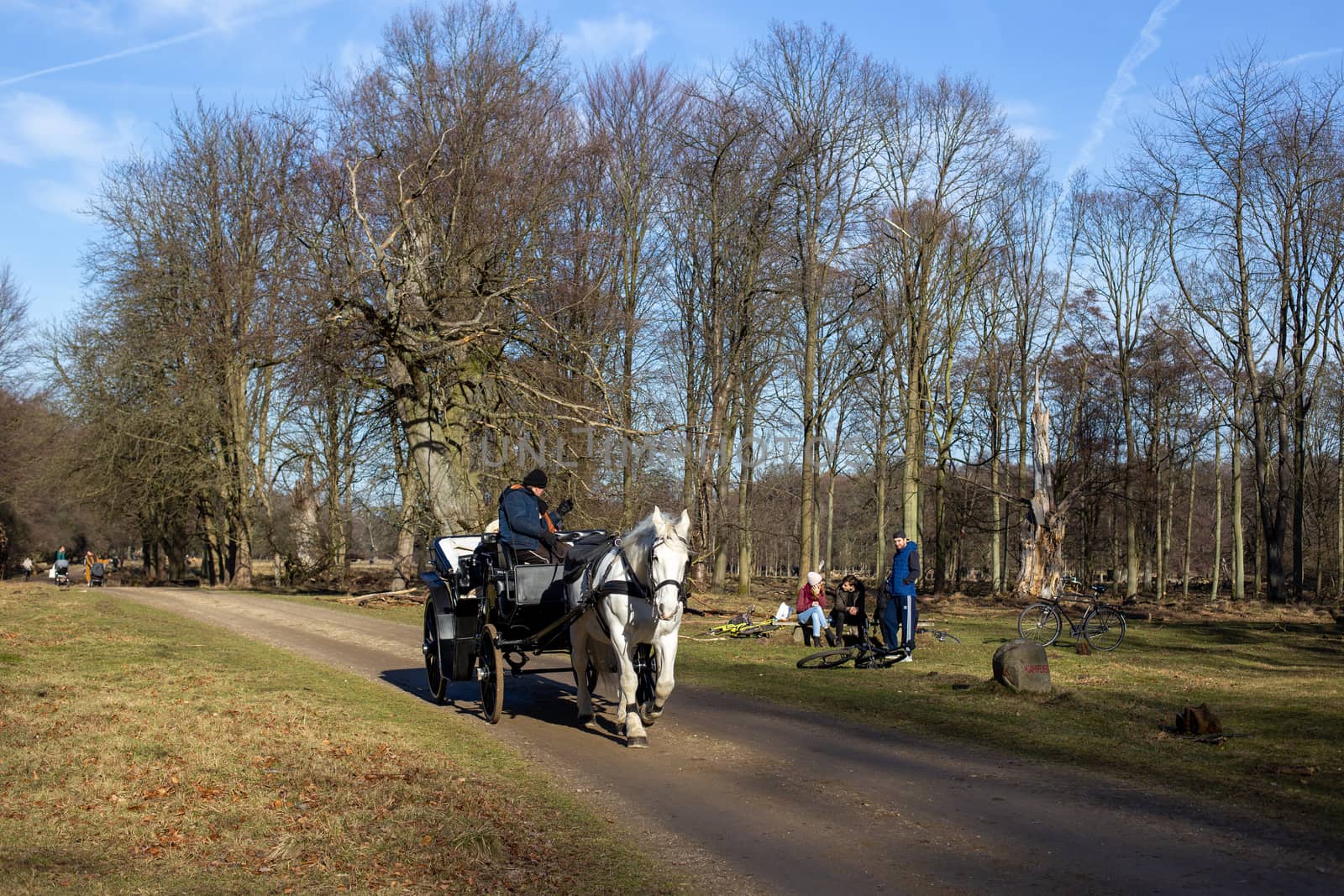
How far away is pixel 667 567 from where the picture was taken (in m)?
8.61

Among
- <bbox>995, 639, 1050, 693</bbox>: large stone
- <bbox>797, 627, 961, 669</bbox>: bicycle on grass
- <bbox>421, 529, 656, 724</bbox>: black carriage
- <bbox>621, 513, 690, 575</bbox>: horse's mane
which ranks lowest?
<bbox>797, 627, 961, 669</bbox>: bicycle on grass

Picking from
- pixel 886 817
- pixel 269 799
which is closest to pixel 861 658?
pixel 886 817

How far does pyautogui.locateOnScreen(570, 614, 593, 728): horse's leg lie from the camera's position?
992 cm

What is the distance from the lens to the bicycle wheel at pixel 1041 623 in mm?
19078

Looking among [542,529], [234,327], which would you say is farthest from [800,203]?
[542,529]

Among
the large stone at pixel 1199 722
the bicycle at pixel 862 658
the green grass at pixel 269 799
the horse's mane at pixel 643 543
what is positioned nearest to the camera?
the green grass at pixel 269 799

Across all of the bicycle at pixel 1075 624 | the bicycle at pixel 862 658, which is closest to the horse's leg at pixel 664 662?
the bicycle at pixel 862 658

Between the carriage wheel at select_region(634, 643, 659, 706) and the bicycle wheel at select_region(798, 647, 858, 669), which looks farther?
the bicycle wheel at select_region(798, 647, 858, 669)

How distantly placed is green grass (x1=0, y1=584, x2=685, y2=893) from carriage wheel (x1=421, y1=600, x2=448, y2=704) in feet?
1.32

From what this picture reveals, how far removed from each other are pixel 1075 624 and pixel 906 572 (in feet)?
18.3

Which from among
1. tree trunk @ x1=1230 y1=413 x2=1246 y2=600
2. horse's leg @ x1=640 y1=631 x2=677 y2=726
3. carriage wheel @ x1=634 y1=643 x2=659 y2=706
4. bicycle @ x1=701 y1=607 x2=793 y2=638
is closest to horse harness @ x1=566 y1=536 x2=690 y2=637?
horse's leg @ x1=640 y1=631 x2=677 y2=726

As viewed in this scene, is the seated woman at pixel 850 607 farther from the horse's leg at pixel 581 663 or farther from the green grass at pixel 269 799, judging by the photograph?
the green grass at pixel 269 799

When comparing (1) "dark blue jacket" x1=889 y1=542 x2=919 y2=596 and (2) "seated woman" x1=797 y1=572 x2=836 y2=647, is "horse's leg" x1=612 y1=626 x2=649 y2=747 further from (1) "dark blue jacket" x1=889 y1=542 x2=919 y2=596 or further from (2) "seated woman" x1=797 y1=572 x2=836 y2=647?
(2) "seated woman" x1=797 y1=572 x2=836 y2=647

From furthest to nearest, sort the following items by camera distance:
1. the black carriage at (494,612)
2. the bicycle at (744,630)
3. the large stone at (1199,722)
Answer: the bicycle at (744,630) → the black carriage at (494,612) → the large stone at (1199,722)
